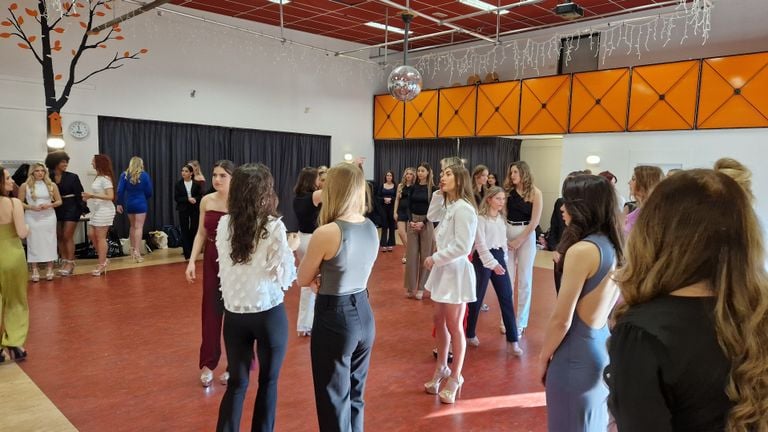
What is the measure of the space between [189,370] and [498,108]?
8315 millimetres

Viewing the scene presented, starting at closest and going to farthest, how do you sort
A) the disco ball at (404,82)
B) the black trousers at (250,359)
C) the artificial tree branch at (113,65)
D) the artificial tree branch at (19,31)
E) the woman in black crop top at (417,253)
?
the black trousers at (250,359) < the disco ball at (404,82) < the woman in black crop top at (417,253) < the artificial tree branch at (19,31) < the artificial tree branch at (113,65)

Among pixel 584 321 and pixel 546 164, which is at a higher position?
pixel 546 164

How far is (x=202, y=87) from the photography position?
9562mm

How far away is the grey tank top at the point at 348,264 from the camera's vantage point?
7.18ft

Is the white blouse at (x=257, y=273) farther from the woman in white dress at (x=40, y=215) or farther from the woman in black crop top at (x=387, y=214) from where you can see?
the woman in black crop top at (x=387, y=214)

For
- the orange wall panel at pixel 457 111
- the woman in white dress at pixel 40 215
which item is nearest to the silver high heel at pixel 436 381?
the woman in white dress at pixel 40 215

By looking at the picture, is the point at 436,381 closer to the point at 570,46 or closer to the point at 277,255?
the point at 277,255

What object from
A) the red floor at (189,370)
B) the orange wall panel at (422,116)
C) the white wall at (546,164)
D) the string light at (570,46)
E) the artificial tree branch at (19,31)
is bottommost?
the red floor at (189,370)

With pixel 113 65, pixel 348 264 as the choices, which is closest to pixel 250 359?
pixel 348 264

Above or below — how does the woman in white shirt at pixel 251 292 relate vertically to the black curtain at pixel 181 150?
below

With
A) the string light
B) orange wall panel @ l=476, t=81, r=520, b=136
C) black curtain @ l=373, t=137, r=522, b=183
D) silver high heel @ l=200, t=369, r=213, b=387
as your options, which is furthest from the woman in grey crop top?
black curtain @ l=373, t=137, r=522, b=183

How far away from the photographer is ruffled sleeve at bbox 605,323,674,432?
3.05 feet

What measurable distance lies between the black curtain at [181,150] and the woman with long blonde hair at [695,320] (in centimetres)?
916

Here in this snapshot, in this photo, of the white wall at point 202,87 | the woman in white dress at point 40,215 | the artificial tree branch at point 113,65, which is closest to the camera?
the woman in white dress at point 40,215
